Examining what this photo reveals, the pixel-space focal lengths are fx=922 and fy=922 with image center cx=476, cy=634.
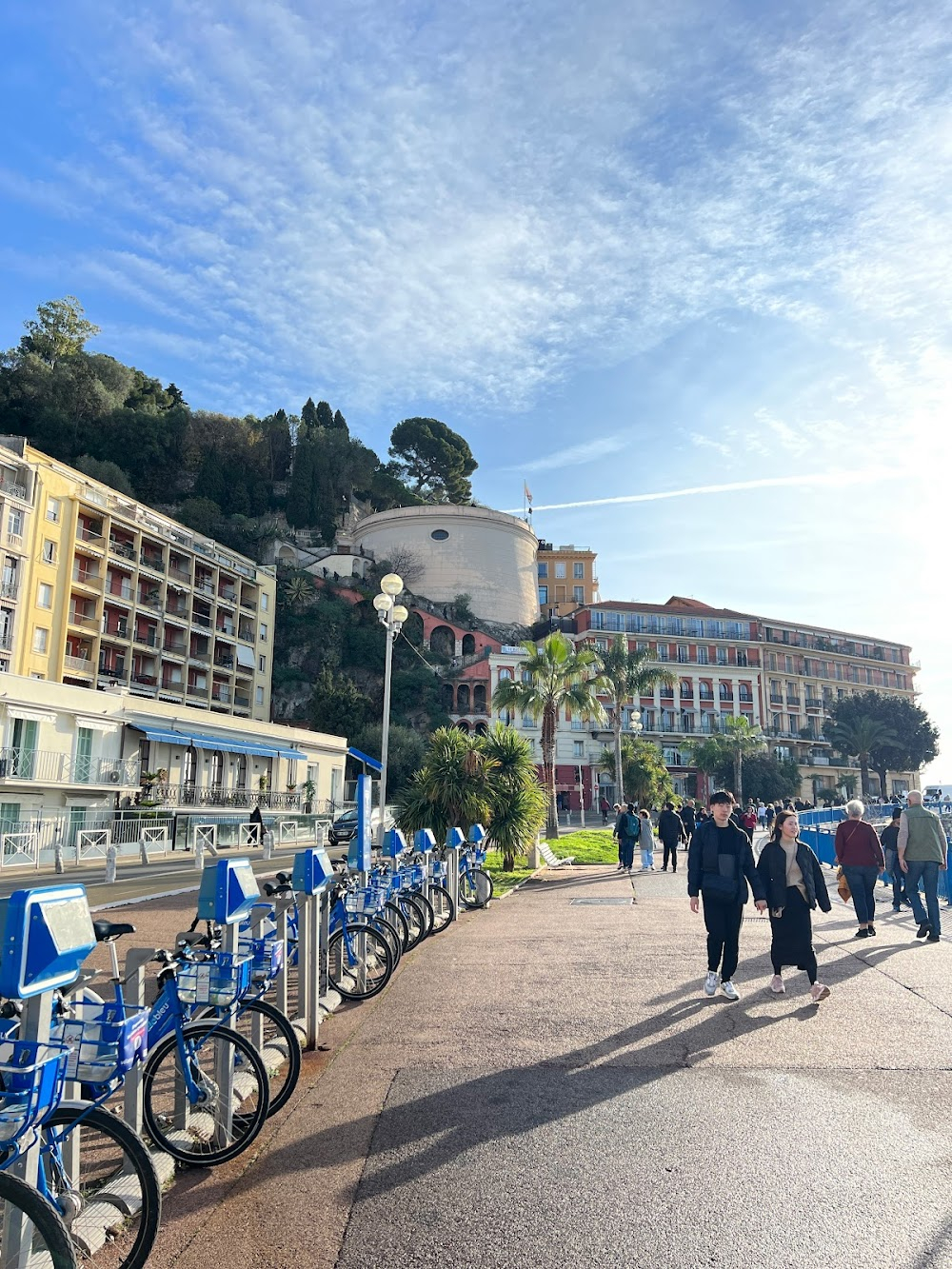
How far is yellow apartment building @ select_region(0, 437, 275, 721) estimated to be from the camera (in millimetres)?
43500

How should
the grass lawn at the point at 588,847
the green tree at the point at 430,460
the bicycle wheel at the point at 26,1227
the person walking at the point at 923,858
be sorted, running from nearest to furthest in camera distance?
the bicycle wheel at the point at 26,1227 → the person walking at the point at 923,858 → the grass lawn at the point at 588,847 → the green tree at the point at 430,460

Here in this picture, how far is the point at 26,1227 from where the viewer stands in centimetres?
277

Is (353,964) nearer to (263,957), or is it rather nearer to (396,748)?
(263,957)

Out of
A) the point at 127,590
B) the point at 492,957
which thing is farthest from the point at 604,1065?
the point at 127,590

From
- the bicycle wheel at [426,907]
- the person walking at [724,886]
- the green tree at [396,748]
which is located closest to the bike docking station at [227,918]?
the person walking at [724,886]

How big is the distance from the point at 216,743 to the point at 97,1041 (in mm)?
38302

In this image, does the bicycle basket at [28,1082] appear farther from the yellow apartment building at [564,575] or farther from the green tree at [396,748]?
the yellow apartment building at [564,575]

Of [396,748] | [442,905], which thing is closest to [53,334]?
[396,748]

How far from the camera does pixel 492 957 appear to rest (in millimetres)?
9898

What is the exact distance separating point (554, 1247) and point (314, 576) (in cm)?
7025

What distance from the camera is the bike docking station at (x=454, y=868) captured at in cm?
1362

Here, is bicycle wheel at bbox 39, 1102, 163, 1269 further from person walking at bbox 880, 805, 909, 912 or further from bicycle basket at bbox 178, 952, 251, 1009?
person walking at bbox 880, 805, 909, 912

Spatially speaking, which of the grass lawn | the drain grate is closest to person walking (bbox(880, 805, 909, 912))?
the drain grate

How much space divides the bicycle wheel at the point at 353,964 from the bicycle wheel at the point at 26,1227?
5169 millimetres
